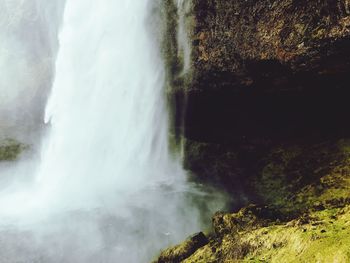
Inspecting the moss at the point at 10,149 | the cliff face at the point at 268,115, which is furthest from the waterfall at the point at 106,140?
the moss at the point at 10,149

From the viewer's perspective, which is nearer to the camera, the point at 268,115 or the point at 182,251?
the point at 182,251

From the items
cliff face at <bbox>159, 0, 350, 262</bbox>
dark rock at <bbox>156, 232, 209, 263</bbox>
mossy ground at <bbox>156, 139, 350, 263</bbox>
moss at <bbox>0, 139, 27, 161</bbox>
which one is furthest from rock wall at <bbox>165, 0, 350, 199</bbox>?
moss at <bbox>0, 139, 27, 161</bbox>

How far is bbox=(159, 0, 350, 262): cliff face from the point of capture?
863 cm

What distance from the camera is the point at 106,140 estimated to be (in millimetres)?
20203

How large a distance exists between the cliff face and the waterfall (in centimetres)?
146

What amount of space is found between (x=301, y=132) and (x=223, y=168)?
3.54 m

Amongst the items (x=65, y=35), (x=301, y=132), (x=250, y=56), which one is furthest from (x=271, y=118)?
(x=65, y=35)

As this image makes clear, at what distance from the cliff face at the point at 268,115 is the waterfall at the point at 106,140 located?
146 cm

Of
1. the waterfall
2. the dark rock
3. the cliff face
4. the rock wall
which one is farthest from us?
the waterfall

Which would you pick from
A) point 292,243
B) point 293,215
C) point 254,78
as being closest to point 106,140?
point 254,78

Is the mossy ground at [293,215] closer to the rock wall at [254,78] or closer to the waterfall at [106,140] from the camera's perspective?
the rock wall at [254,78]

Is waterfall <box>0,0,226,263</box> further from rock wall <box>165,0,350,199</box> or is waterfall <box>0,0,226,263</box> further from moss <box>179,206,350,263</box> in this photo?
moss <box>179,206,350,263</box>

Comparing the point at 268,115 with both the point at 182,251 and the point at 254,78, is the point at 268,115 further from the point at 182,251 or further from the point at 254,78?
the point at 182,251

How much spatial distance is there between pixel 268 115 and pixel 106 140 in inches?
339
